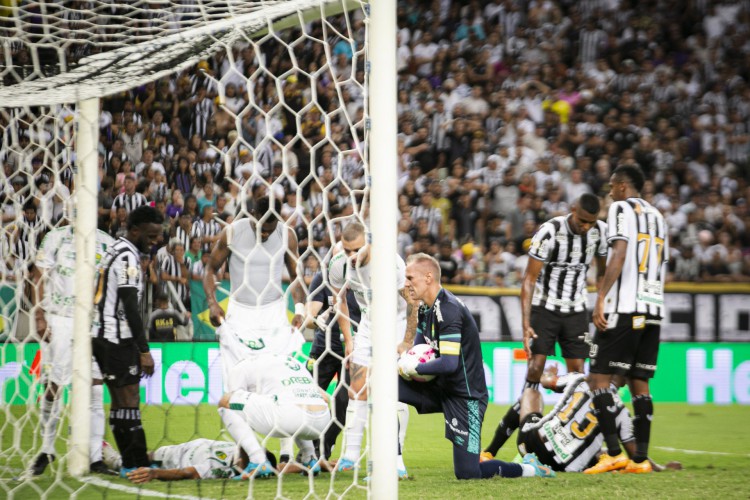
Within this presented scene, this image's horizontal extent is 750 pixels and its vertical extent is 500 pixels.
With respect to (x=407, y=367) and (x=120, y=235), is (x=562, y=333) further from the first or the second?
(x=120, y=235)

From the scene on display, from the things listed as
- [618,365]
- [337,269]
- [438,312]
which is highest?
[337,269]

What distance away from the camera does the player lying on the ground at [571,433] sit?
17.5ft

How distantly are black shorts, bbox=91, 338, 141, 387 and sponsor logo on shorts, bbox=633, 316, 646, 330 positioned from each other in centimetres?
306

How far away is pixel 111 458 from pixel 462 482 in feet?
6.88

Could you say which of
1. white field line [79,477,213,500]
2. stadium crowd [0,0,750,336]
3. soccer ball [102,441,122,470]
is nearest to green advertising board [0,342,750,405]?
stadium crowd [0,0,750,336]

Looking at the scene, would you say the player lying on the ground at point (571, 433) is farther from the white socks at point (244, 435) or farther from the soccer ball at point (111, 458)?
the soccer ball at point (111, 458)

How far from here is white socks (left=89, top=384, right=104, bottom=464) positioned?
16.8 ft

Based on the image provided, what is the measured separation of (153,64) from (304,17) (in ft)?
4.21

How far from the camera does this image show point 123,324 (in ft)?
17.3

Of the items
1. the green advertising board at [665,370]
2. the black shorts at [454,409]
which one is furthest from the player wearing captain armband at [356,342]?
the green advertising board at [665,370]

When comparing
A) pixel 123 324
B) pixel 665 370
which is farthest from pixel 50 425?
pixel 665 370

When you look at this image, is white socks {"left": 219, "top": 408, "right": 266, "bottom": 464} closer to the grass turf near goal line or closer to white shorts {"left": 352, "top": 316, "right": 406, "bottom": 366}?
the grass turf near goal line

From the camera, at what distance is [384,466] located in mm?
3254

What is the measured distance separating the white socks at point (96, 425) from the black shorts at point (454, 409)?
181cm
